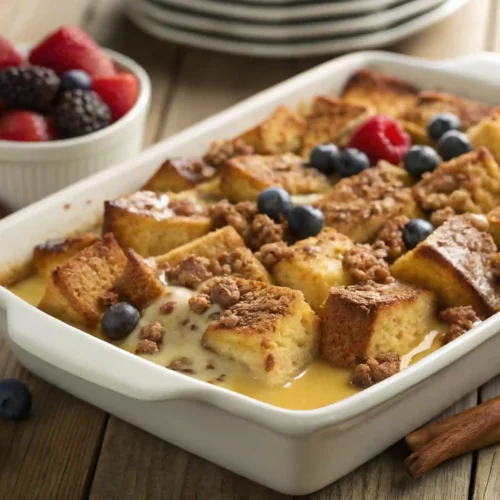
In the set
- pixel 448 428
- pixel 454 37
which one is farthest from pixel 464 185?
pixel 454 37

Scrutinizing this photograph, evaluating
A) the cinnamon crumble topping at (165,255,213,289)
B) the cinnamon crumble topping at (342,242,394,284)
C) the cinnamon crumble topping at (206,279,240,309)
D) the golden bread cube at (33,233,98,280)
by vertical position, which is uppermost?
the cinnamon crumble topping at (342,242,394,284)

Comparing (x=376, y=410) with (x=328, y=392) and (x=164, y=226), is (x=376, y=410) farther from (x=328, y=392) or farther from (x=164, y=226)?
(x=164, y=226)

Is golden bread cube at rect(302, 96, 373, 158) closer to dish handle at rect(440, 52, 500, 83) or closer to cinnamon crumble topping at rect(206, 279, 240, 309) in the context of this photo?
dish handle at rect(440, 52, 500, 83)

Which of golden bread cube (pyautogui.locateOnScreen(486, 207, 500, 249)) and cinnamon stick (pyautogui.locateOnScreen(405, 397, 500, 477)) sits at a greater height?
golden bread cube (pyautogui.locateOnScreen(486, 207, 500, 249))

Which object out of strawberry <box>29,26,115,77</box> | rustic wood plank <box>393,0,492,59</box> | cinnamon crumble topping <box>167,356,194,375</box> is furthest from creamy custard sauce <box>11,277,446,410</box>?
rustic wood plank <box>393,0,492,59</box>

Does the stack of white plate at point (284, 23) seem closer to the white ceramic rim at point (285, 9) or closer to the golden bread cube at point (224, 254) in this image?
the white ceramic rim at point (285, 9)

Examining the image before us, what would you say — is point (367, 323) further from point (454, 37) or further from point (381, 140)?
point (454, 37)

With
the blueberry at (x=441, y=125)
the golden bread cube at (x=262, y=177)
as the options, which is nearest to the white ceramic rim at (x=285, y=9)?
the blueberry at (x=441, y=125)
